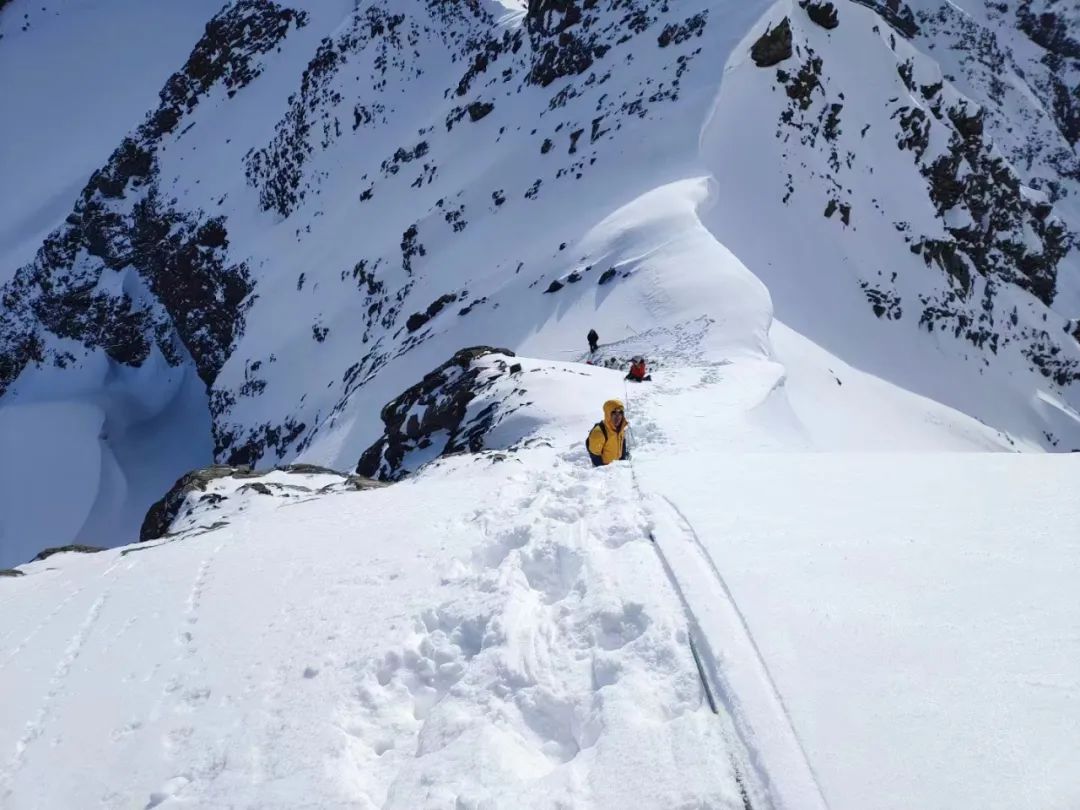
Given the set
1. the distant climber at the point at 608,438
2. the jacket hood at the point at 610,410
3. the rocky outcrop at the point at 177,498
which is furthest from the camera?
the rocky outcrop at the point at 177,498

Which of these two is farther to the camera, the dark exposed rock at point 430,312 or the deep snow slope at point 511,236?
the dark exposed rock at point 430,312

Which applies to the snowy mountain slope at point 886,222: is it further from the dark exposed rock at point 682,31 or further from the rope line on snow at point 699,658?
the rope line on snow at point 699,658

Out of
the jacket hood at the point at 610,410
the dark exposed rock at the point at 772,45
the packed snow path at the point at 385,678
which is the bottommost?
the jacket hood at the point at 610,410

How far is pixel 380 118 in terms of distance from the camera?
41781 mm

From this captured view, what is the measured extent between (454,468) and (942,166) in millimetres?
33390

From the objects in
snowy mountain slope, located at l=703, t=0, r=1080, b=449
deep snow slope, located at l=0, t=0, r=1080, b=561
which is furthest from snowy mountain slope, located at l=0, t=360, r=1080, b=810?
snowy mountain slope, located at l=703, t=0, r=1080, b=449

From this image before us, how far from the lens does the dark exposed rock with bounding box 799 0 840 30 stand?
29.9 m

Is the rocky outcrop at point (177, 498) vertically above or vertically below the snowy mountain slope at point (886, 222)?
above

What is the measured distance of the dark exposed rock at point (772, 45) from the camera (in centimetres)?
2767

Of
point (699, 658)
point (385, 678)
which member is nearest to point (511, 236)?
point (385, 678)

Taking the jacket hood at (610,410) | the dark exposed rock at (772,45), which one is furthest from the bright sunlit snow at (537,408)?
the jacket hood at (610,410)

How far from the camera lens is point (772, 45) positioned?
27.7 m

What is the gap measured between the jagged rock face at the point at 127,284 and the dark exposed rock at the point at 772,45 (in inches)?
1221

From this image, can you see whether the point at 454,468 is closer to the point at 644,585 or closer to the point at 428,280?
the point at 644,585
